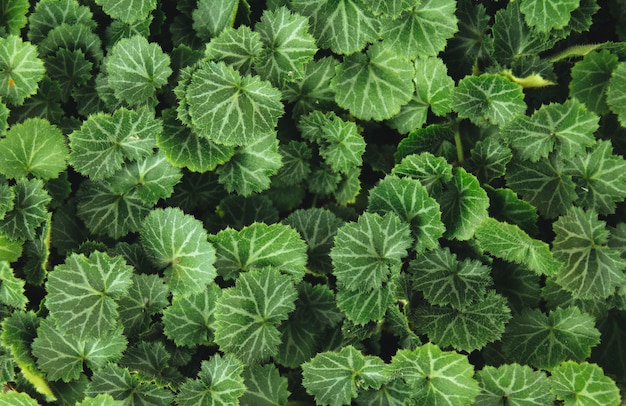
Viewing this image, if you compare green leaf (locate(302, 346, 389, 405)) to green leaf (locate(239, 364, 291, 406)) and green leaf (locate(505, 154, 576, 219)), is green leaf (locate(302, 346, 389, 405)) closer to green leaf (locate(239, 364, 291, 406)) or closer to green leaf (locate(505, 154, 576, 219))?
green leaf (locate(239, 364, 291, 406))

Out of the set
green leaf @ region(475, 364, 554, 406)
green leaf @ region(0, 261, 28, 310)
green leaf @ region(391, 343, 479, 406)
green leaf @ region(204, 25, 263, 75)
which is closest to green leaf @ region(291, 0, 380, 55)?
green leaf @ region(204, 25, 263, 75)

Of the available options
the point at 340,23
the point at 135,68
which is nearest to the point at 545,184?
the point at 340,23

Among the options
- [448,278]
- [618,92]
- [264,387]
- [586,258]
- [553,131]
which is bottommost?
[264,387]

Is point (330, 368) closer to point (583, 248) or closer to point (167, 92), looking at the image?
point (583, 248)

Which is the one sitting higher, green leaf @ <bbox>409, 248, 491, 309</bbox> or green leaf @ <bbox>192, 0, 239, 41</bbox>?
green leaf @ <bbox>192, 0, 239, 41</bbox>

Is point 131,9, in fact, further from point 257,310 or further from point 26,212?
point 257,310

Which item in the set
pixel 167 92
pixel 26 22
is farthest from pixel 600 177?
pixel 26 22

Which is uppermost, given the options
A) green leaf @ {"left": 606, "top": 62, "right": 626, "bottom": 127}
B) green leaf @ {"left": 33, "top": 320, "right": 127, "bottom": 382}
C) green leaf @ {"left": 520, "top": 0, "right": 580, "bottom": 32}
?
green leaf @ {"left": 520, "top": 0, "right": 580, "bottom": 32}
